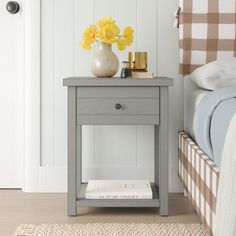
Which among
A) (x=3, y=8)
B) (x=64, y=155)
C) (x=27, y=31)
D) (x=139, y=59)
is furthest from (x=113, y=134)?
(x=3, y=8)

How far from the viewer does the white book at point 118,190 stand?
8.12ft

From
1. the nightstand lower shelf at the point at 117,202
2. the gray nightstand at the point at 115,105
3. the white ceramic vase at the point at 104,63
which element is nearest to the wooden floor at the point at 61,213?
the nightstand lower shelf at the point at 117,202

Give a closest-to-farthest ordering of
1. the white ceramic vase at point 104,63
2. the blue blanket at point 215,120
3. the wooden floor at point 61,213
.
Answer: the blue blanket at point 215,120, the wooden floor at point 61,213, the white ceramic vase at point 104,63

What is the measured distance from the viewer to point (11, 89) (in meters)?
2.98

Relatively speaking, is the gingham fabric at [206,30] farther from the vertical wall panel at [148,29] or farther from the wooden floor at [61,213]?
the wooden floor at [61,213]

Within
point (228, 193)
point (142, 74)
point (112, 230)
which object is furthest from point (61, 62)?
point (228, 193)

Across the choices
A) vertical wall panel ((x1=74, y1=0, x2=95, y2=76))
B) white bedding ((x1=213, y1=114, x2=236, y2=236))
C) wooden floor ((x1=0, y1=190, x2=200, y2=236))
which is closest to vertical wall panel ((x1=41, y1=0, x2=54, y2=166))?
vertical wall panel ((x1=74, y1=0, x2=95, y2=76))

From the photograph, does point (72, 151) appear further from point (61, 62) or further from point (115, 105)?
point (61, 62)

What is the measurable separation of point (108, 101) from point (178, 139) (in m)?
0.59

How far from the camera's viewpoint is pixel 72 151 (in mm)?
2436

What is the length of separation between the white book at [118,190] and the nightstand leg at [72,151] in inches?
3.0

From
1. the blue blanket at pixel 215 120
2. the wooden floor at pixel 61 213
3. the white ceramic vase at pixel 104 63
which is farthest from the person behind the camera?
the white ceramic vase at pixel 104 63

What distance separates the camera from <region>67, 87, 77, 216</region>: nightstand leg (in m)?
2.42

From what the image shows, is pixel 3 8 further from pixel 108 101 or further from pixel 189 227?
pixel 189 227
